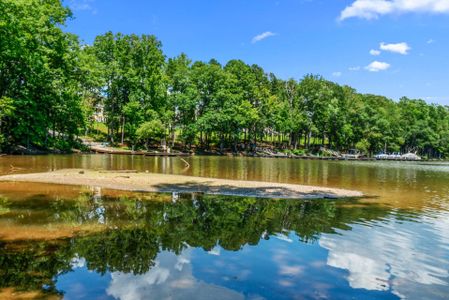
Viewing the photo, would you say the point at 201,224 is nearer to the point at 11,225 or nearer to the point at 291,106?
the point at 11,225

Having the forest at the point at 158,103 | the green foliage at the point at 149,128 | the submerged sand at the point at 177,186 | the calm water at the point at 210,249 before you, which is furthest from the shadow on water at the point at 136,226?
the green foliage at the point at 149,128

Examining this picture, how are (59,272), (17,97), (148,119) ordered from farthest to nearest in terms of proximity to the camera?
(148,119), (17,97), (59,272)

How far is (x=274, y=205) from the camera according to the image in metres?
19.9

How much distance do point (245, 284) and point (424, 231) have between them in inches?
416

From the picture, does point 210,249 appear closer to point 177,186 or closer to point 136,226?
point 136,226

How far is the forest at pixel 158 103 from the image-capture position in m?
49.8

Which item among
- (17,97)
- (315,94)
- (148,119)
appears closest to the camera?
(17,97)

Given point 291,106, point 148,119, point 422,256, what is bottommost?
point 422,256

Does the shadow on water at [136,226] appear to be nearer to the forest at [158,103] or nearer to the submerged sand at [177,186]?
the submerged sand at [177,186]

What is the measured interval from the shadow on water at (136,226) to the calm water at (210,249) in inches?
1.8

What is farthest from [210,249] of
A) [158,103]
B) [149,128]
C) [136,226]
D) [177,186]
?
[158,103]

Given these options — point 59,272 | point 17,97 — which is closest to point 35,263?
point 59,272

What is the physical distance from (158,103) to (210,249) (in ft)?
242

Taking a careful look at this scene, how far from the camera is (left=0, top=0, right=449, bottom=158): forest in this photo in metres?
49.8
